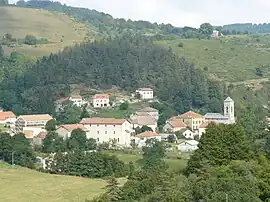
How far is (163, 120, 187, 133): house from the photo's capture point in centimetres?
7356

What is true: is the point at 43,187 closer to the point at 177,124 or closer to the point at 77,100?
the point at 177,124

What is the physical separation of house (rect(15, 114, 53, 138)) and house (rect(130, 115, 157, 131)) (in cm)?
989

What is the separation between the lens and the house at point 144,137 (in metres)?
66.2

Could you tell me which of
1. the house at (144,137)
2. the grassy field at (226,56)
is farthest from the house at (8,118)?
the grassy field at (226,56)

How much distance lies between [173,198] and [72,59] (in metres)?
70.6

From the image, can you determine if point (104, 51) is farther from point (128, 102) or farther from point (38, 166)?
point (38, 166)

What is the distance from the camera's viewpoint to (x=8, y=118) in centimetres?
7781

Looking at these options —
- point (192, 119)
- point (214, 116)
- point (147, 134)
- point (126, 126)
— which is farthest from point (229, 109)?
point (126, 126)

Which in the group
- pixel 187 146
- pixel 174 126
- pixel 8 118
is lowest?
pixel 187 146

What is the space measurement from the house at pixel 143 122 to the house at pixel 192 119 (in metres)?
3.65

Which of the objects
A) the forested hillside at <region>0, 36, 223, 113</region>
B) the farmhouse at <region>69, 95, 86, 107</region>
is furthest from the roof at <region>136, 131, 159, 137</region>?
the forested hillside at <region>0, 36, 223, 113</region>

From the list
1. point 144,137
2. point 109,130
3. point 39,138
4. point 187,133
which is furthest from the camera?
point 187,133

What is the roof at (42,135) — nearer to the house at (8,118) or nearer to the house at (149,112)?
the house at (8,118)

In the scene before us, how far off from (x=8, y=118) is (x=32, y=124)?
584 centimetres
